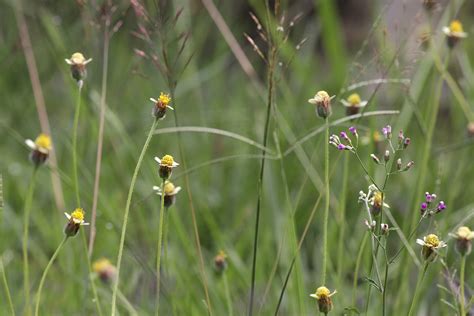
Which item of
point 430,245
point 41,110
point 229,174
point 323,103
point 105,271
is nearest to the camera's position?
point 430,245

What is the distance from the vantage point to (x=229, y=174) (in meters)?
2.24

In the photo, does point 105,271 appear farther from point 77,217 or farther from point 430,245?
point 430,245

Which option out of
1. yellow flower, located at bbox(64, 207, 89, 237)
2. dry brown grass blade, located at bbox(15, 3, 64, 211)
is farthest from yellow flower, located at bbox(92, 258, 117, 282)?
yellow flower, located at bbox(64, 207, 89, 237)

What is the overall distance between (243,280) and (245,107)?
3.55ft

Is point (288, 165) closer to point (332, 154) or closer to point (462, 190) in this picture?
point (332, 154)

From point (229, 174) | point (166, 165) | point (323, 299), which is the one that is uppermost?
point (166, 165)

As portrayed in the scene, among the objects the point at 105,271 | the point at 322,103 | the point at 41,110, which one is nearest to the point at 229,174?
the point at 41,110

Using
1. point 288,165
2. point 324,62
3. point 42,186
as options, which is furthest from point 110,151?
point 324,62

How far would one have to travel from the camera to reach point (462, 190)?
6.34 feet

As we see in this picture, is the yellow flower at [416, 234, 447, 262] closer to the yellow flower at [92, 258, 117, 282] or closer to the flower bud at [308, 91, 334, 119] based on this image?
the flower bud at [308, 91, 334, 119]

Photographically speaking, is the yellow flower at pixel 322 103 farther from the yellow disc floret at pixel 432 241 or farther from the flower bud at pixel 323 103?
the yellow disc floret at pixel 432 241

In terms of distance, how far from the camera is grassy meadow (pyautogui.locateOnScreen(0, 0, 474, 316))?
1236 mm

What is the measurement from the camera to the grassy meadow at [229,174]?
4.06 feet

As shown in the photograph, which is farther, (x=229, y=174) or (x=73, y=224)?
(x=229, y=174)
